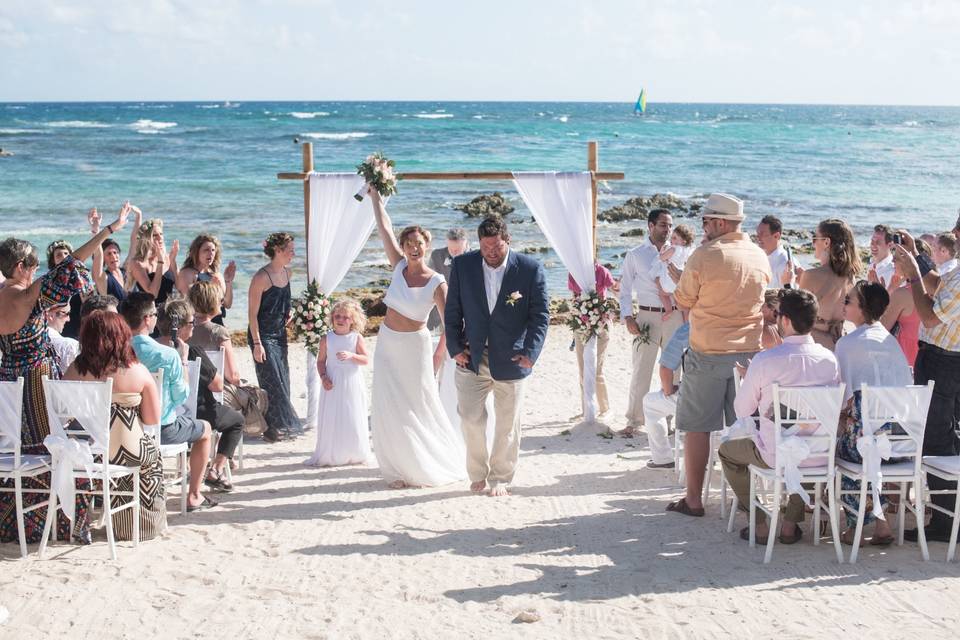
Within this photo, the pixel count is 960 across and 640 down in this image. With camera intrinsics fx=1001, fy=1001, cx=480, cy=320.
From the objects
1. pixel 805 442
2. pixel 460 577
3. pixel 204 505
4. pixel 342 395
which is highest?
pixel 805 442

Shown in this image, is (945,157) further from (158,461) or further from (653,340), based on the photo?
(158,461)

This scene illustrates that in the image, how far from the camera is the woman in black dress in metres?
8.50

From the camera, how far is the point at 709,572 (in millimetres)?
5449

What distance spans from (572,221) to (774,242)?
1844 millimetres

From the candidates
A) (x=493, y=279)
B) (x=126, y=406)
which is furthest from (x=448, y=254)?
(x=126, y=406)

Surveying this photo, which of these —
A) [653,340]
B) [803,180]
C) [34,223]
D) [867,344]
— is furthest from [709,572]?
[803,180]

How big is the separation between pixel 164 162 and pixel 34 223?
16.2 metres

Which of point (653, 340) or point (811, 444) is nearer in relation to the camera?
point (811, 444)

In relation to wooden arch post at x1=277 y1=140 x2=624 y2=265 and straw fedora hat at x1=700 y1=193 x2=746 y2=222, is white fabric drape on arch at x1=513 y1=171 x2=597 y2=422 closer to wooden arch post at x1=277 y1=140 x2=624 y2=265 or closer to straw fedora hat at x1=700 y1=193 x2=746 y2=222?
wooden arch post at x1=277 y1=140 x2=624 y2=265

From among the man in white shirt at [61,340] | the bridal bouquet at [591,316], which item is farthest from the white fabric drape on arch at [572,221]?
the man in white shirt at [61,340]

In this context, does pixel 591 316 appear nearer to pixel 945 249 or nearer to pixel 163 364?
pixel 945 249

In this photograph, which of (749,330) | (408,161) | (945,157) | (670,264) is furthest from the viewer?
(945,157)

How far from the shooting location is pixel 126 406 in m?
5.74

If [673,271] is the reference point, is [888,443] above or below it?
below
